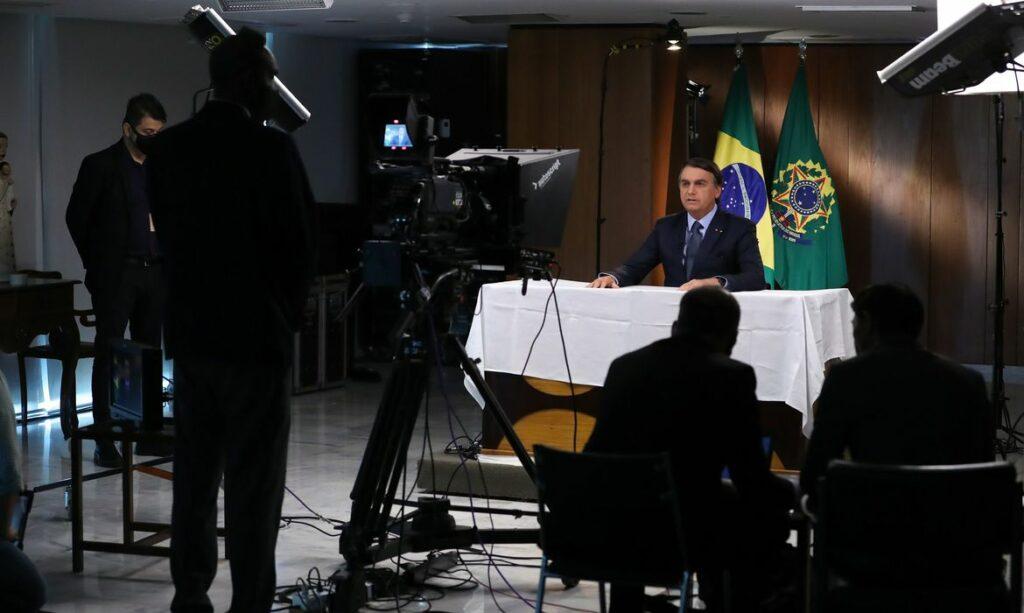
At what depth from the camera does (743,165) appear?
9.73 m

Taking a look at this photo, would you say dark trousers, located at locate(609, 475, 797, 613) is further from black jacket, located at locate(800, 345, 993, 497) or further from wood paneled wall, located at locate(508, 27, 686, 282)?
wood paneled wall, located at locate(508, 27, 686, 282)

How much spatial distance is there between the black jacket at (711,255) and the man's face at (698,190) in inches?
3.0

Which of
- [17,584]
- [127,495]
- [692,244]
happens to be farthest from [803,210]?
[17,584]

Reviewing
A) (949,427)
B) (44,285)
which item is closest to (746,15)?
(44,285)

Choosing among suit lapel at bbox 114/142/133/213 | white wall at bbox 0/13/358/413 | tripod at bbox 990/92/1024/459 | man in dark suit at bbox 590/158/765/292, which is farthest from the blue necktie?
white wall at bbox 0/13/358/413

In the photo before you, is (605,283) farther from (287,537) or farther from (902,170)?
(902,170)

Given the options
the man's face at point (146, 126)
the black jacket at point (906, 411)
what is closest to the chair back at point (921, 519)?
the black jacket at point (906, 411)

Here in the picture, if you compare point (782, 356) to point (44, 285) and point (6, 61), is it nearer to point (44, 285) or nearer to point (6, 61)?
point (44, 285)

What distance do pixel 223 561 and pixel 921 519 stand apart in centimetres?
285

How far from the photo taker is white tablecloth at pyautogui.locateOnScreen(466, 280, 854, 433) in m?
5.27

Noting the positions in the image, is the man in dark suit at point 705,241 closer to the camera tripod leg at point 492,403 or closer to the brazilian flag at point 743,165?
the camera tripod leg at point 492,403

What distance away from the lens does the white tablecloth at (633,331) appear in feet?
17.3

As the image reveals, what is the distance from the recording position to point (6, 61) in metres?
8.23

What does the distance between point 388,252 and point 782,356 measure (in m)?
1.98
